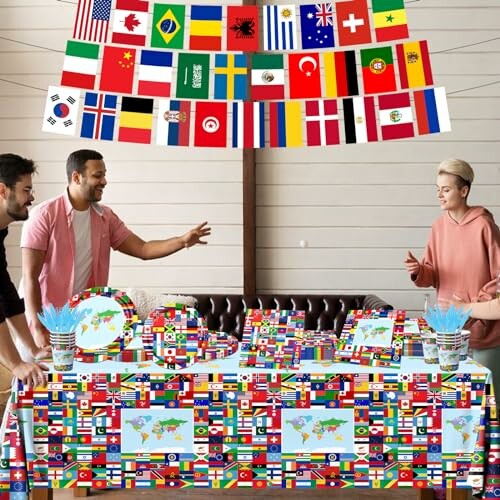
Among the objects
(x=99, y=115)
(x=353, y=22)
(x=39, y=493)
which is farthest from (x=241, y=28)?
(x=39, y=493)

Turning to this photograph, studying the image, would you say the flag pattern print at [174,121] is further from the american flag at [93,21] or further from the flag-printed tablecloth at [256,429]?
the flag-printed tablecloth at [256,429]

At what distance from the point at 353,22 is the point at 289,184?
1.50 meters

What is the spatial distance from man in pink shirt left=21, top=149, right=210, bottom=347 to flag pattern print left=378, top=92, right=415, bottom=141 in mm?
1699

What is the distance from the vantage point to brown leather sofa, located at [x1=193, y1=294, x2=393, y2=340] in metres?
5.61

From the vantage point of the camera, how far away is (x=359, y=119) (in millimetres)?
5012

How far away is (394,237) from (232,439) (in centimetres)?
342

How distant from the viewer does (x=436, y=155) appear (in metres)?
5.84

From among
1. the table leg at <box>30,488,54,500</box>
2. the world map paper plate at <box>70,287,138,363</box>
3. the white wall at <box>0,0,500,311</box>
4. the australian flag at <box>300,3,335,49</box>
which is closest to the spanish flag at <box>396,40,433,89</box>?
the australian flag at <box>300,3,335,49</box>

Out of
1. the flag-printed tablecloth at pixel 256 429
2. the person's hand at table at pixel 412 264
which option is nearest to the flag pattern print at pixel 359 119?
the person's hand at table at pixel 412 264

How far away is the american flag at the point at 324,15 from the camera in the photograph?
4.81 meters

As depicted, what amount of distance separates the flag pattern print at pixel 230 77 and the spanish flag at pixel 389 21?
2.86 ft

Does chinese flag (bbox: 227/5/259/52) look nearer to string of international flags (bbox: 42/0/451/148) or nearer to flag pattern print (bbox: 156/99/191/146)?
string of international flags (bbox: 42/0/451/148)

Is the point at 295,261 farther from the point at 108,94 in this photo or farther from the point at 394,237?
the point at 108,94

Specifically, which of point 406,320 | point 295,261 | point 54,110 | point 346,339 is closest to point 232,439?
point 346,339
